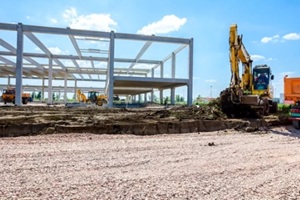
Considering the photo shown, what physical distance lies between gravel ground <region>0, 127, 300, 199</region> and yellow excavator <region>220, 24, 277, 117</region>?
5225mm

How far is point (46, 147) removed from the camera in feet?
23.0

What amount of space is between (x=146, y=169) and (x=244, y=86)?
1237 cm

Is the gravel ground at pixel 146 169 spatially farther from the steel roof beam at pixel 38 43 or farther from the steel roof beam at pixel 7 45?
the steel roof beam at pixel 7 45

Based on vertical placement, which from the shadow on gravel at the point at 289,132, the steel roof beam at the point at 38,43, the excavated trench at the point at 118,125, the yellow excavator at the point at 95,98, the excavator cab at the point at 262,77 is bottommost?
the shadow on gravel at the point at 289,132

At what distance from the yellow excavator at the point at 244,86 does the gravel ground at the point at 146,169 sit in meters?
5.23

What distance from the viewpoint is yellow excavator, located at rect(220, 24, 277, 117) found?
13.2 m

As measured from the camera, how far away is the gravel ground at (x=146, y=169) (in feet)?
12.8

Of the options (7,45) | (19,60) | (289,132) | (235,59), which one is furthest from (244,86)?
(7,45)

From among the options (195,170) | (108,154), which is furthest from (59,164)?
(195,170)

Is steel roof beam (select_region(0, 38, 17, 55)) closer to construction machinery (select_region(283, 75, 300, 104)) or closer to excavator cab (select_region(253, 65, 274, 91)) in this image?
excavator cab (select_region(253, 65, 274, 91))

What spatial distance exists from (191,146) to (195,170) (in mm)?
2569

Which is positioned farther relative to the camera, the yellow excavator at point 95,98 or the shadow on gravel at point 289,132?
the yellow excavator at point 95,98

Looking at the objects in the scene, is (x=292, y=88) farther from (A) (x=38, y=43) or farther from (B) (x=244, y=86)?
(A) (x=38, y=43)

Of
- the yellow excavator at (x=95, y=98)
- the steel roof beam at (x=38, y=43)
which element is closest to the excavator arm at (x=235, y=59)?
the steel roof beam at (x=38, y=43)
